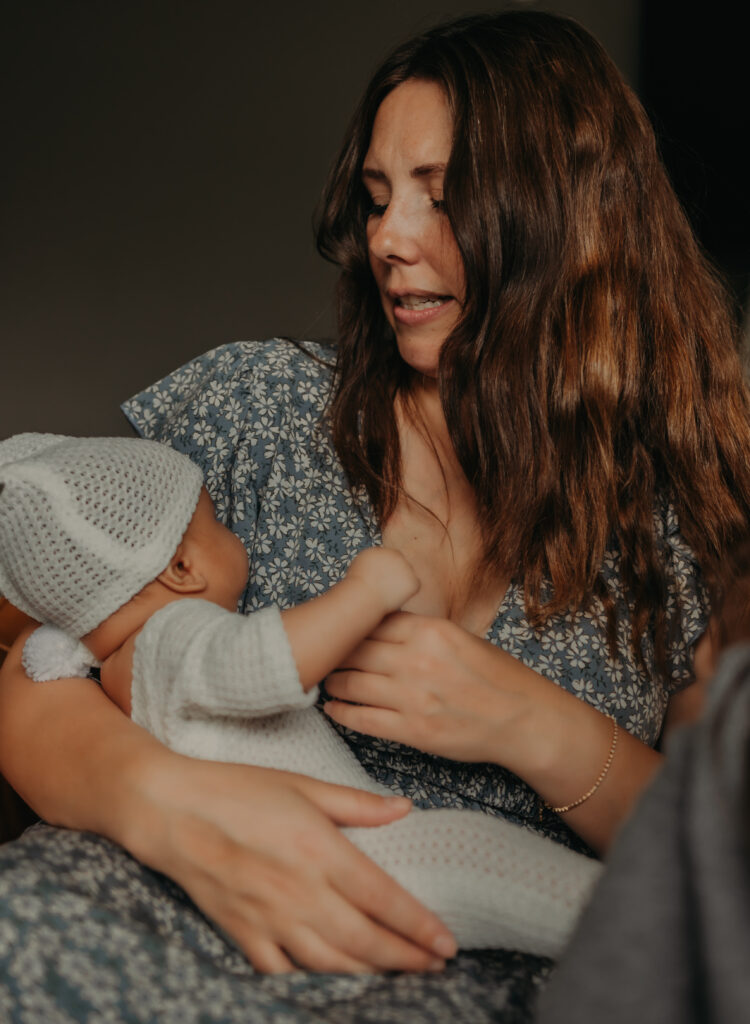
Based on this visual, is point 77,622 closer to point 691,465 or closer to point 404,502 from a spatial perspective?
point 404,502

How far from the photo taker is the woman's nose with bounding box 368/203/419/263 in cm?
123

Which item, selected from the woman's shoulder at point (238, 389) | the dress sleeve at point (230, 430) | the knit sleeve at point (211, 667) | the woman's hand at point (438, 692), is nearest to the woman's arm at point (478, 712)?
the woman's hand at point (438, 692)

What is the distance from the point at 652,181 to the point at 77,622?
1025 mm

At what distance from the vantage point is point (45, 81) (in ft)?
9.48

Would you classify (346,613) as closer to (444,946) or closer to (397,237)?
(444,946)

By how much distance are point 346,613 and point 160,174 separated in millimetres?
2562

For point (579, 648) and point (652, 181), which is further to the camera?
point (652, 181)

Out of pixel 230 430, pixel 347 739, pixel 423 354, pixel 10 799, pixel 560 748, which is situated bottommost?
pixel 10 799

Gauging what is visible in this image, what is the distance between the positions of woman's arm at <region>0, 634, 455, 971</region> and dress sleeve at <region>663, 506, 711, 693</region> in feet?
1.81

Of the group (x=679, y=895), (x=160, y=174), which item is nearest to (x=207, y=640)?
(x=679, y=895)

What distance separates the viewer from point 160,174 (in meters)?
3.04

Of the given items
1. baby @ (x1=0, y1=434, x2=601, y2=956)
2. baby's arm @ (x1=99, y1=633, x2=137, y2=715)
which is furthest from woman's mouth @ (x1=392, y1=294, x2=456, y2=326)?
baby's arm @ (x1=99, y1=633, x2=137, y2=715)

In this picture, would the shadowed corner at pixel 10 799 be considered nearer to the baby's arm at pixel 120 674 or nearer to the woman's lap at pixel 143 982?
the baby's arm at pixel 120 674

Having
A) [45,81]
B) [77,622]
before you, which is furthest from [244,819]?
[45,81]
